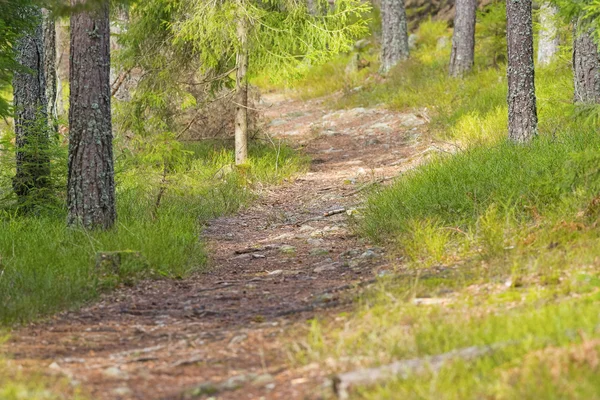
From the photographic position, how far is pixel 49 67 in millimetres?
12984

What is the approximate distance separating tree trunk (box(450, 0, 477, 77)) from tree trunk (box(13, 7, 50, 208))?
36.5 feet

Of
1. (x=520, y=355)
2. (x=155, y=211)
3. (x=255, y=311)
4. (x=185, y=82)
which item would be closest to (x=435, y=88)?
(x=185, y=82)

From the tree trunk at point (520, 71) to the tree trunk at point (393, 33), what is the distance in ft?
39.3

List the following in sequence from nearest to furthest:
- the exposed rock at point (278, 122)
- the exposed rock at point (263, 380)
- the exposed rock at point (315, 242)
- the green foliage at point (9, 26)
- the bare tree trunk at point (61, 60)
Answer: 1. the exposed rock at point (263, 380)
2. the green foliage at point (9, 26)
3. the exposed rock at point (315, 242)
4. the exposed rock at point (278, 122)
5. the bare tree trunk at point (61, 60)

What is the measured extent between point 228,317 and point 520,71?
215 inches

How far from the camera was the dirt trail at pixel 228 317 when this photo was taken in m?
3.69

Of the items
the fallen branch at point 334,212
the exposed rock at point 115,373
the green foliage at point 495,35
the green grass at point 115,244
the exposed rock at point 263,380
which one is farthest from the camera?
the green foliage at point 495,35

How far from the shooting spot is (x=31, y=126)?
28.1ft

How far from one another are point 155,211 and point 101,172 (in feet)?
4.57

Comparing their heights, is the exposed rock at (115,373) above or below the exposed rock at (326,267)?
below

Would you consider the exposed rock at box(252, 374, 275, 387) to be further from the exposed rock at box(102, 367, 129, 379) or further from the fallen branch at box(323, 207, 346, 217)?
the fallen branch at box(323, 207, 346, 217)

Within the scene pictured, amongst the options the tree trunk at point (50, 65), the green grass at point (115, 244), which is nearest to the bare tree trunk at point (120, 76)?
the tree trunk at point (50, 65)

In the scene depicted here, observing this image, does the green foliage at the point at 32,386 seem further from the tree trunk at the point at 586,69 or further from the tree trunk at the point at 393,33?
the tree trunk at the point at 393,33

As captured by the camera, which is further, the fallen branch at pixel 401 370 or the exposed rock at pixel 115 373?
the exposed rock at pixel 115 373
